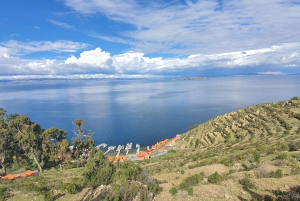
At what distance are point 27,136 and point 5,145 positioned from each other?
17.5ft

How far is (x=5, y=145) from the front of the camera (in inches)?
1267

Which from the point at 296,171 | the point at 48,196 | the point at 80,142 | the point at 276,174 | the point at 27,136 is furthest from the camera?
the point at 80,142

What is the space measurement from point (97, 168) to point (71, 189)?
2691 mm

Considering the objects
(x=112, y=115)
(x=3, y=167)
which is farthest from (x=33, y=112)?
(x=3, y=167)

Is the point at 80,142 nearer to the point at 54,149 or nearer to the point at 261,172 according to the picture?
the point at 54,149

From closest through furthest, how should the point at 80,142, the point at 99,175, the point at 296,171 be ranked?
the point at 296,171, the point at 99,175, the point at 80,142

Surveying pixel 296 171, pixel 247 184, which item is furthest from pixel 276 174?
pixel 247 184

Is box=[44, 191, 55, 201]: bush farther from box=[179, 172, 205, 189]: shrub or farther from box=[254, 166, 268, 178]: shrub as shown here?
box=[254, 166, 268, 178]: shrub

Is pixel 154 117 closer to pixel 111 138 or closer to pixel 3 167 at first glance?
pixel 111 138

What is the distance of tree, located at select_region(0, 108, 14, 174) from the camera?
3177 centimetres

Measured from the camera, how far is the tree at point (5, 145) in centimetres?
3177

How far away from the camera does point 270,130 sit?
1266 inches

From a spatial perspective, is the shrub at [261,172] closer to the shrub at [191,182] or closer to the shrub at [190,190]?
the shrub at [191,182]

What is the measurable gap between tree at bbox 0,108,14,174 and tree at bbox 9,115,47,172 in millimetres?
1081
